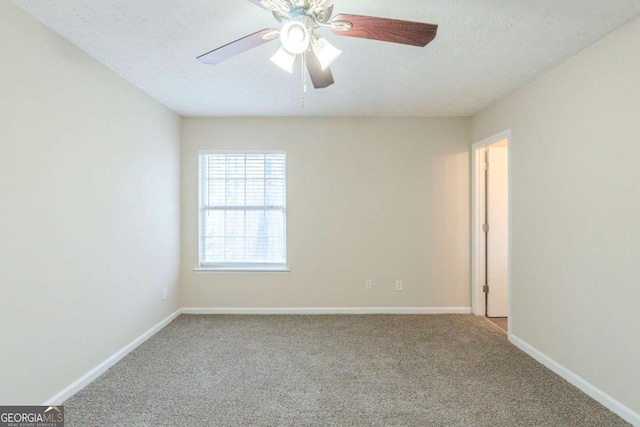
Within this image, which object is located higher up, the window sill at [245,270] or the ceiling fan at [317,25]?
the ceiling fan at [317,25]

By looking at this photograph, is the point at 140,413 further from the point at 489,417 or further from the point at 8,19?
the point at 8,19

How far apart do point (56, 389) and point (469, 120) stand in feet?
15.6

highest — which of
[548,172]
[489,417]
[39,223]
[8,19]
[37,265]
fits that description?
[8,19]

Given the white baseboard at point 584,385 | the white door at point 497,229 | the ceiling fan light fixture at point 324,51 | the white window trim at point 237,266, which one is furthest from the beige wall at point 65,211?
the white door at point 497,229

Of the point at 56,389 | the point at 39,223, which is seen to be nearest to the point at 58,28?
the point at 39,223

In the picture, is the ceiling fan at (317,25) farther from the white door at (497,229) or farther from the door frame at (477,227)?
the white door at (497,229)

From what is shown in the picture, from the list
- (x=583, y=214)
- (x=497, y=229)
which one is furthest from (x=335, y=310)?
(x=583, y=214)

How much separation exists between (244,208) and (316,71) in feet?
8.13

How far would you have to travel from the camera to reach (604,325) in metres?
2.17

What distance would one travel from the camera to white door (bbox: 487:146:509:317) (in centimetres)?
391

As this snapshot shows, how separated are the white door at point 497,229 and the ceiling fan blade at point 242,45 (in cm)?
327

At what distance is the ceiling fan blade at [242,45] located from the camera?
5.25 feet

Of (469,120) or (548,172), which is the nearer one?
(548,172)

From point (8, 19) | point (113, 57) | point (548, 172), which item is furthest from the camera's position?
point (548, 172)
